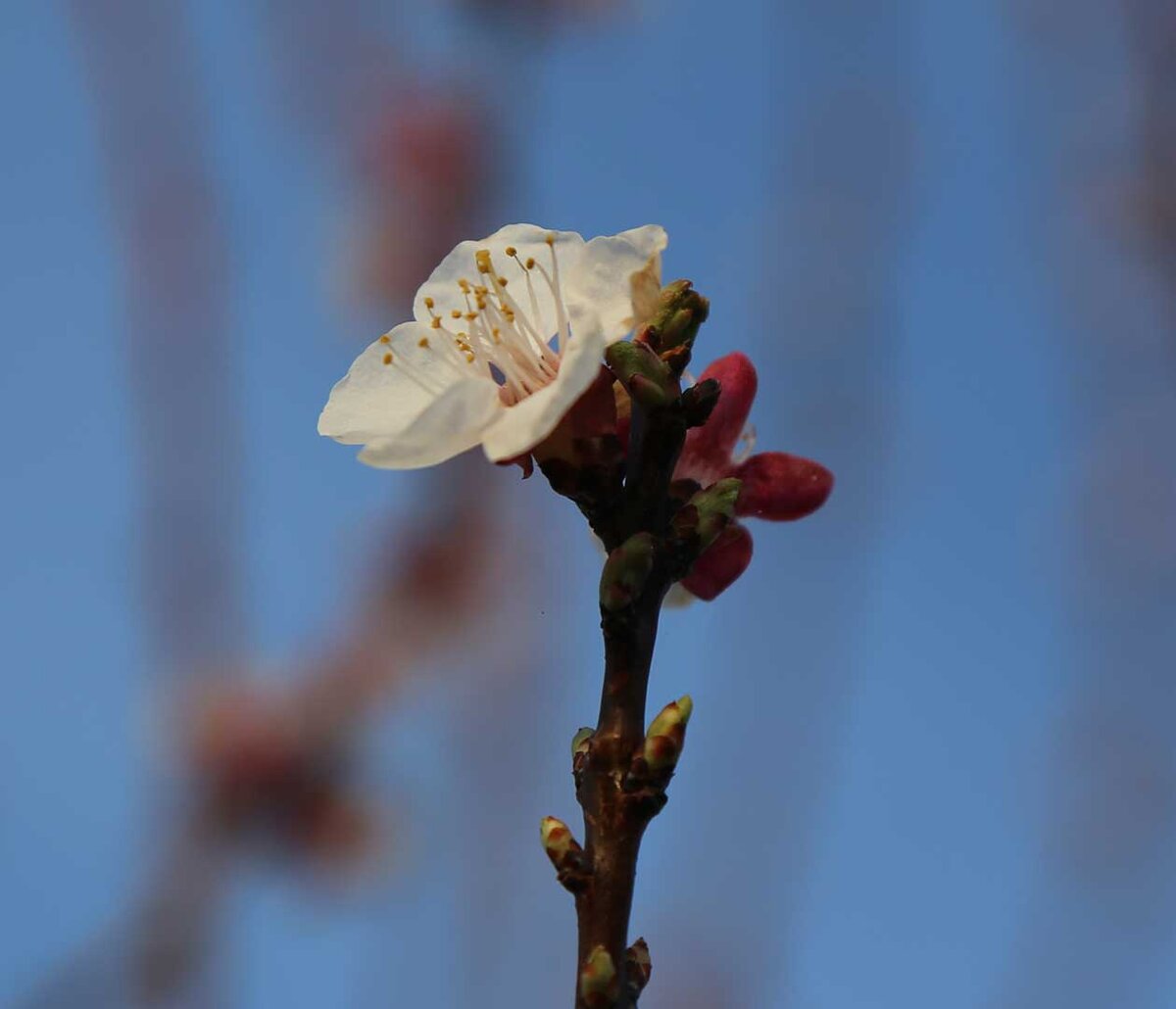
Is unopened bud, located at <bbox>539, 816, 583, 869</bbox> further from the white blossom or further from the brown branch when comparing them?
the white blossom

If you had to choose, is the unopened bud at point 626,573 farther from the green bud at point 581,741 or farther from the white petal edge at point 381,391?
the white petal edge at point 381,391

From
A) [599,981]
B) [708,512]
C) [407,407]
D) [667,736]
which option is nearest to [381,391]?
[407,407]

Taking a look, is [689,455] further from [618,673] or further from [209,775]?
[209,775]

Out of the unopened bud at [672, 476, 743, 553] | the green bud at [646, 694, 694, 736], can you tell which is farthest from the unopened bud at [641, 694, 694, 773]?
the unopened bud at [672, 476, 743, 553]

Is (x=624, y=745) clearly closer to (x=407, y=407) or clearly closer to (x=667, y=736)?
(x=667, y=736)

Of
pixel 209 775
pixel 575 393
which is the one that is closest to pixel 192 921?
pixel 209 775

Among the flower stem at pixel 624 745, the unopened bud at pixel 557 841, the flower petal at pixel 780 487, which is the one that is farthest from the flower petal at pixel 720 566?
the unopened bud at pixel 557 841
